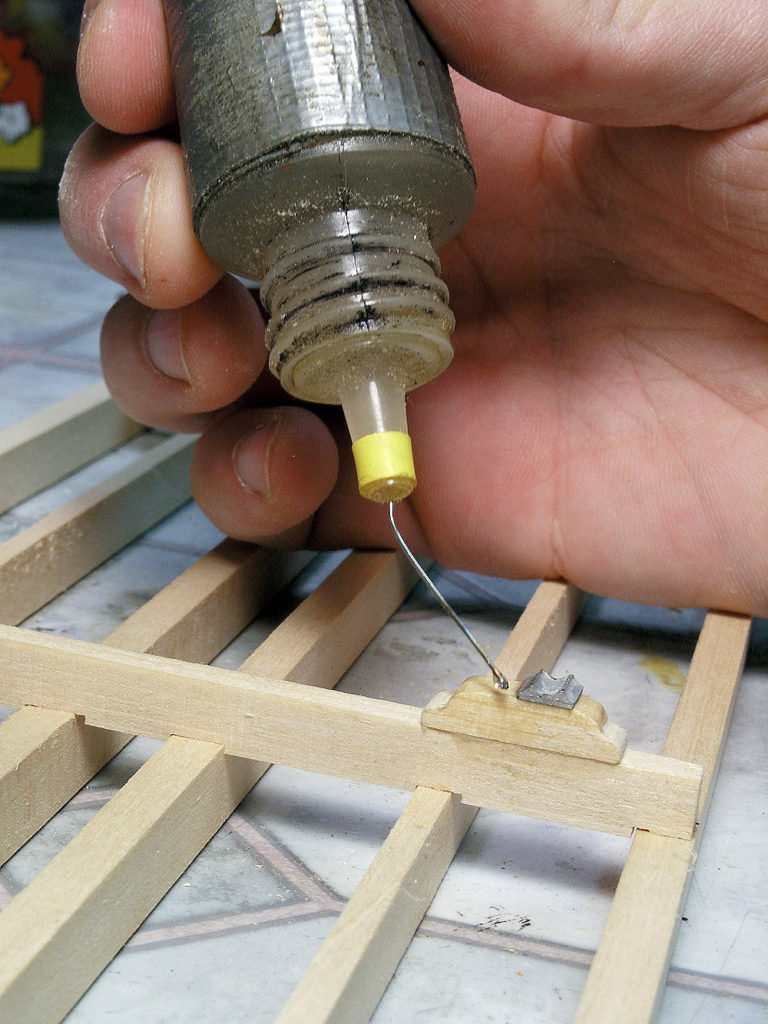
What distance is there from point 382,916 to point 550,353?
51 centimetres

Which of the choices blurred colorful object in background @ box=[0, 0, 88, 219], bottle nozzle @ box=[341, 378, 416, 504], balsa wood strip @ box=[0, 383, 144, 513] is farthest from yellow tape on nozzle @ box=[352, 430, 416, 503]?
blurred colorful object in background @ box=[0, 0, 88, 219]

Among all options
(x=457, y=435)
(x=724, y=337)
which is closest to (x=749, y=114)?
(x=724, y=337)

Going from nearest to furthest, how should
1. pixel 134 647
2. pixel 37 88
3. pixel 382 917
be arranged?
pixel 382 917, pixel 134 647, pixel 37 88

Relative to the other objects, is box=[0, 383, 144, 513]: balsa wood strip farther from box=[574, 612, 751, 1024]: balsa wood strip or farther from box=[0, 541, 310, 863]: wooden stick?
box=[574, 612, 751, 1024]: balsa wood strip

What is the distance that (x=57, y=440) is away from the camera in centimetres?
111

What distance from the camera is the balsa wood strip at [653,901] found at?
469mm

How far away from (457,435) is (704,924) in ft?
1.39

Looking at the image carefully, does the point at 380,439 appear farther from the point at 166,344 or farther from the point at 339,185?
the point at 166,344

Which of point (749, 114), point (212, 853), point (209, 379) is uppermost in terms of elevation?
A: point (749, 114)

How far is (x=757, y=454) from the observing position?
821 millimetres

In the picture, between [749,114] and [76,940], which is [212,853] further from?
[749,114]

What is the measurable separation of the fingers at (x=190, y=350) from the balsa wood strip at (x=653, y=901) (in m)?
0.36

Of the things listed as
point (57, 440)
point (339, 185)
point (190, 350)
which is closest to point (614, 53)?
point (339, 185)

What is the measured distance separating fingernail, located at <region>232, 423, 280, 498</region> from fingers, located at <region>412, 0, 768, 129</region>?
294mm
